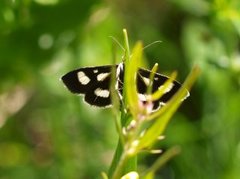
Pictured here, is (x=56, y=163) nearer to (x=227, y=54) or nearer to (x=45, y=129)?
(x=45, y=129)

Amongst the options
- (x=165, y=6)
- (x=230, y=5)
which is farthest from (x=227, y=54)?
(x=165, y=6)

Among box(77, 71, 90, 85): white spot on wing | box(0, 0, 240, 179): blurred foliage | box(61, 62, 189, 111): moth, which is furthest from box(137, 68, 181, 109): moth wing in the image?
box(0, 0, 240, 179): blurred foliage

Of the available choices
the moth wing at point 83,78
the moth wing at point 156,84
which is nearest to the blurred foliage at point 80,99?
the moth wing at point 83,78

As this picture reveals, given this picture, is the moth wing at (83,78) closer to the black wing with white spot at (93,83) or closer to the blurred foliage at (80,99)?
the black wing with white spot at (93,83)

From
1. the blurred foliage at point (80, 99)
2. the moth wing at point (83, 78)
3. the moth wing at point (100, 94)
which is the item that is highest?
the moth wing at point (83, 78)

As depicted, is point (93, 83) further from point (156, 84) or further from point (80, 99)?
point (80, 99)

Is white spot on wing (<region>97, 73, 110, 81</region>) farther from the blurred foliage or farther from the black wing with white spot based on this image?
the blurred foliage
